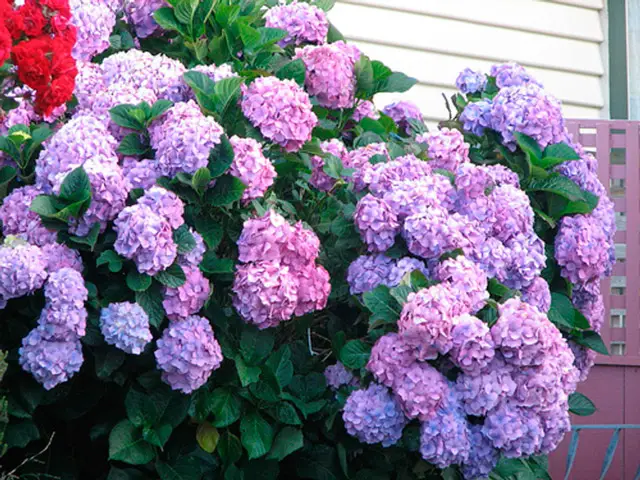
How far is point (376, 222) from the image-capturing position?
2.44 m

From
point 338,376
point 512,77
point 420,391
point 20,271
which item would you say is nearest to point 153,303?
point 20,271

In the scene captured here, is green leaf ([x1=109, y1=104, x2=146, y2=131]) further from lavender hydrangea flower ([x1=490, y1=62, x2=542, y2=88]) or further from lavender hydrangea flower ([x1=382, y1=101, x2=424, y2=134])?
lavender hydrangea flower ([x1=490, y1=62, x2=542, y2=88])

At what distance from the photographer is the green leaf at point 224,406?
2.36 m

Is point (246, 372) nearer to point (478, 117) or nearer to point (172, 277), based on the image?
point (172, 277)

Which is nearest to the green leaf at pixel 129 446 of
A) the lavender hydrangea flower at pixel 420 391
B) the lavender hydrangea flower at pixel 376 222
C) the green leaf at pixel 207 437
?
the green leaf at pixel 207 437

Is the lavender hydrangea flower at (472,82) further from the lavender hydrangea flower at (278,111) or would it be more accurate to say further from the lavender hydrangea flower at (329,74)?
the lavender hydrangea flower at (278,111)

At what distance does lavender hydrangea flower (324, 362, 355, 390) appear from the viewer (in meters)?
2.51

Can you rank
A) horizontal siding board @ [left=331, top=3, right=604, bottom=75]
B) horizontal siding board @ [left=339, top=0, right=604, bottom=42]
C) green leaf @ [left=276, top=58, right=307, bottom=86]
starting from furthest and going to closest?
horizontal siding board @ [left=339, top=0, right=604, bottom=42], horizontal siding board @ [left=331, top=3, right=604, bottom=75], green leaf @ [left=276, top=58, right=307, bottom=86]

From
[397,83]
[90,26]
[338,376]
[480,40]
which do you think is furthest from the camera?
[480,40]

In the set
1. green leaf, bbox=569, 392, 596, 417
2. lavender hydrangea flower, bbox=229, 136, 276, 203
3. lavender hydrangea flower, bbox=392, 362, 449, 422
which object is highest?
lavender hydrangea flower, bbox=229, 136, 276, 203

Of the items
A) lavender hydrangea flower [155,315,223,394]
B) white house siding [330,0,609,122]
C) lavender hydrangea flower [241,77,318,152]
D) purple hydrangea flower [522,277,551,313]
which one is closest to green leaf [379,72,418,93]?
lavender hydrangea flower [241,77,318,152]

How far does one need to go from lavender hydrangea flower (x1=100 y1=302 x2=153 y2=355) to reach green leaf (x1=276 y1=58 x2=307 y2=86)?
2.91ft

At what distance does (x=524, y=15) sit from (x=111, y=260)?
3.85m

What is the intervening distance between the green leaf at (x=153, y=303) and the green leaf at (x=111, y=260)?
0.28 ft
